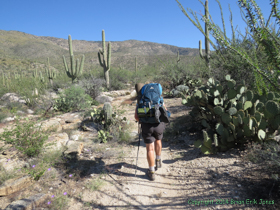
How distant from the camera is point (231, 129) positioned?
133 inches

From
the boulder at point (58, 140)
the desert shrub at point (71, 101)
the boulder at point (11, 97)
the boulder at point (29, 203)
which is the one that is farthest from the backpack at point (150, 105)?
the boulder at point (11, 97)

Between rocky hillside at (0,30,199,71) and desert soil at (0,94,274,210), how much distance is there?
5.73 m

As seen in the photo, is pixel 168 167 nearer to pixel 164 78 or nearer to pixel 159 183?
pixel 159 183

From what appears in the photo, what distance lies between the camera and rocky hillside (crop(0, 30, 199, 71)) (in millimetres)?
37250

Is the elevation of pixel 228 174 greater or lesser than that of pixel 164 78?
lesser

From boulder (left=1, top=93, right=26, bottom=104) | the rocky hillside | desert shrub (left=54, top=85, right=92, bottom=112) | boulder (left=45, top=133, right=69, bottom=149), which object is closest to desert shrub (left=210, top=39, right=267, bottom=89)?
the rocky hillside

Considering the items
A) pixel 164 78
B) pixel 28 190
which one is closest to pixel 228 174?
pixel 28 190

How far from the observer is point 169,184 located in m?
2.90

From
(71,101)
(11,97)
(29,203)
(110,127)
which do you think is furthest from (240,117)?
(11,97)

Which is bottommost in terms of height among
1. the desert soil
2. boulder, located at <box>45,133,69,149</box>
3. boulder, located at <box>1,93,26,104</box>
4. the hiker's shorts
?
the desert soil

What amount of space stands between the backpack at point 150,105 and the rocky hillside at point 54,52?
5.49 meters

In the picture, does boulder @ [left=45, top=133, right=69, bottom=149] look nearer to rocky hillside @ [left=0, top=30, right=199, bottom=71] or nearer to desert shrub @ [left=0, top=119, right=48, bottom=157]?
desert shrub @ [left=0, top=119, right=48, bottom=157]

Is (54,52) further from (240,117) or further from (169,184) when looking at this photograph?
(240,117)

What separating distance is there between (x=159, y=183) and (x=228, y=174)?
1.09m
